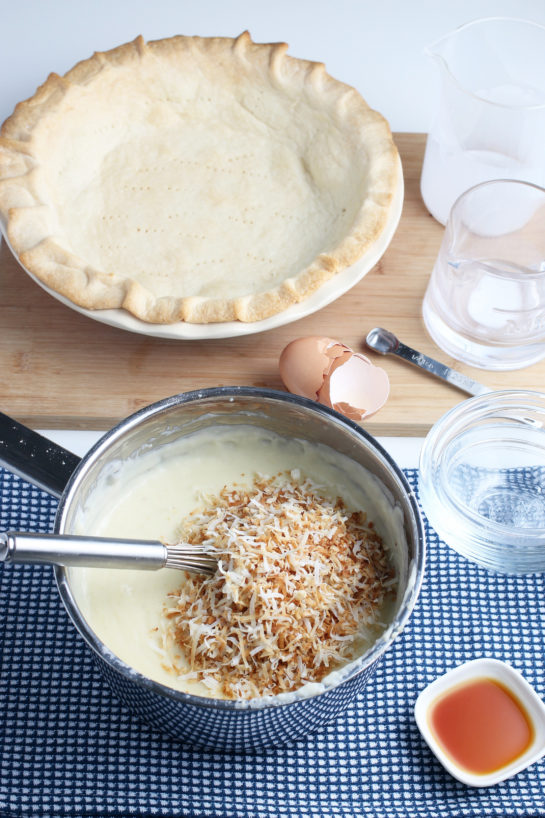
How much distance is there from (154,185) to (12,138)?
0.36 m

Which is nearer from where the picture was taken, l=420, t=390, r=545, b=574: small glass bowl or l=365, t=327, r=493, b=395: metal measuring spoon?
l=420, t=390, r=545, b=574: small glass bowl

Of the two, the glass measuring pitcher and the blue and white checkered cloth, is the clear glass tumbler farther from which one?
the blue and white checkered cloth

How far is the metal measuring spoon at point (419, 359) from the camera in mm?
2068

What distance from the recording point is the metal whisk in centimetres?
128

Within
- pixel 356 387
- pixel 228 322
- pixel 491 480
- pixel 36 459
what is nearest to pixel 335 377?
pixel 356 387

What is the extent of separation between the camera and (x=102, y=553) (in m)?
1.37

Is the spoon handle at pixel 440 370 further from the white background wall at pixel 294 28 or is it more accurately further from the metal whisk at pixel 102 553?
the white background wall at pixel 294 28

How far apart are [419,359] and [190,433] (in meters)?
0.64

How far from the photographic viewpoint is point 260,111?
239cm

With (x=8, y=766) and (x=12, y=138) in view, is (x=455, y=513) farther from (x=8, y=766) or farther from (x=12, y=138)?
(x=12, y=138)

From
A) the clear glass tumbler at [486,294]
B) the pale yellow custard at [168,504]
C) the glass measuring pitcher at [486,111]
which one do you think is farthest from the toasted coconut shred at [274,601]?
the glass measuring pitcher at [486,111]

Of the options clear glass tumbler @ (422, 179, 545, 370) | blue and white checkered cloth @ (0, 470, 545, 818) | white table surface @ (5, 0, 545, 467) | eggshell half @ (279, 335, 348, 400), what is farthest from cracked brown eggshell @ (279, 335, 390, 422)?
white table surface @ (5, 0, 545, 467)

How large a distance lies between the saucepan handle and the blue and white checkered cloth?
0.92ft

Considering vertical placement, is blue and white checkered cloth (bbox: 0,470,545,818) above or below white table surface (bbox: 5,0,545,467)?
below
